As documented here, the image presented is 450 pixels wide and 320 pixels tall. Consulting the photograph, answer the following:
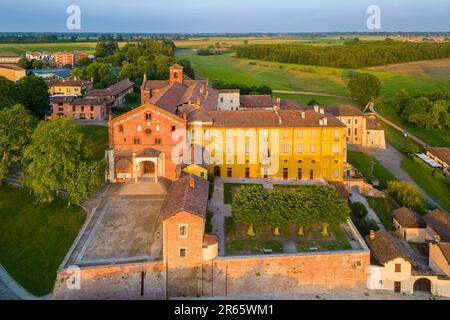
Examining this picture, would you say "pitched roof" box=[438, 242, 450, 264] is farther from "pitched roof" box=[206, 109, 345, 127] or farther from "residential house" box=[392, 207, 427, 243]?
"pitched roof" box=[206, 109, 345, 127]

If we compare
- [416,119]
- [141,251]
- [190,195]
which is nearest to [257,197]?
[190,195]

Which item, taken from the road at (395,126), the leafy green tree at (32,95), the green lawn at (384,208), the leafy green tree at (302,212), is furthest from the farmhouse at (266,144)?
the road at (395,126)

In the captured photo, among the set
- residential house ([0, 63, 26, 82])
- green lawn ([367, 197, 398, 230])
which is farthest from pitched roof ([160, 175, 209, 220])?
residential house ([0, 63, 26, 82])

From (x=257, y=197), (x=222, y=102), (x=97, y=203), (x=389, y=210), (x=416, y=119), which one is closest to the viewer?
(x=257, y=197)

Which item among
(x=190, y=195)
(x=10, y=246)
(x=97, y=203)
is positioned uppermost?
(x=190, y=195)

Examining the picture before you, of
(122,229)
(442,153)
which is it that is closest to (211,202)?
(122,229)

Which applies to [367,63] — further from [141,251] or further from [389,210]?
A: [141,251]
